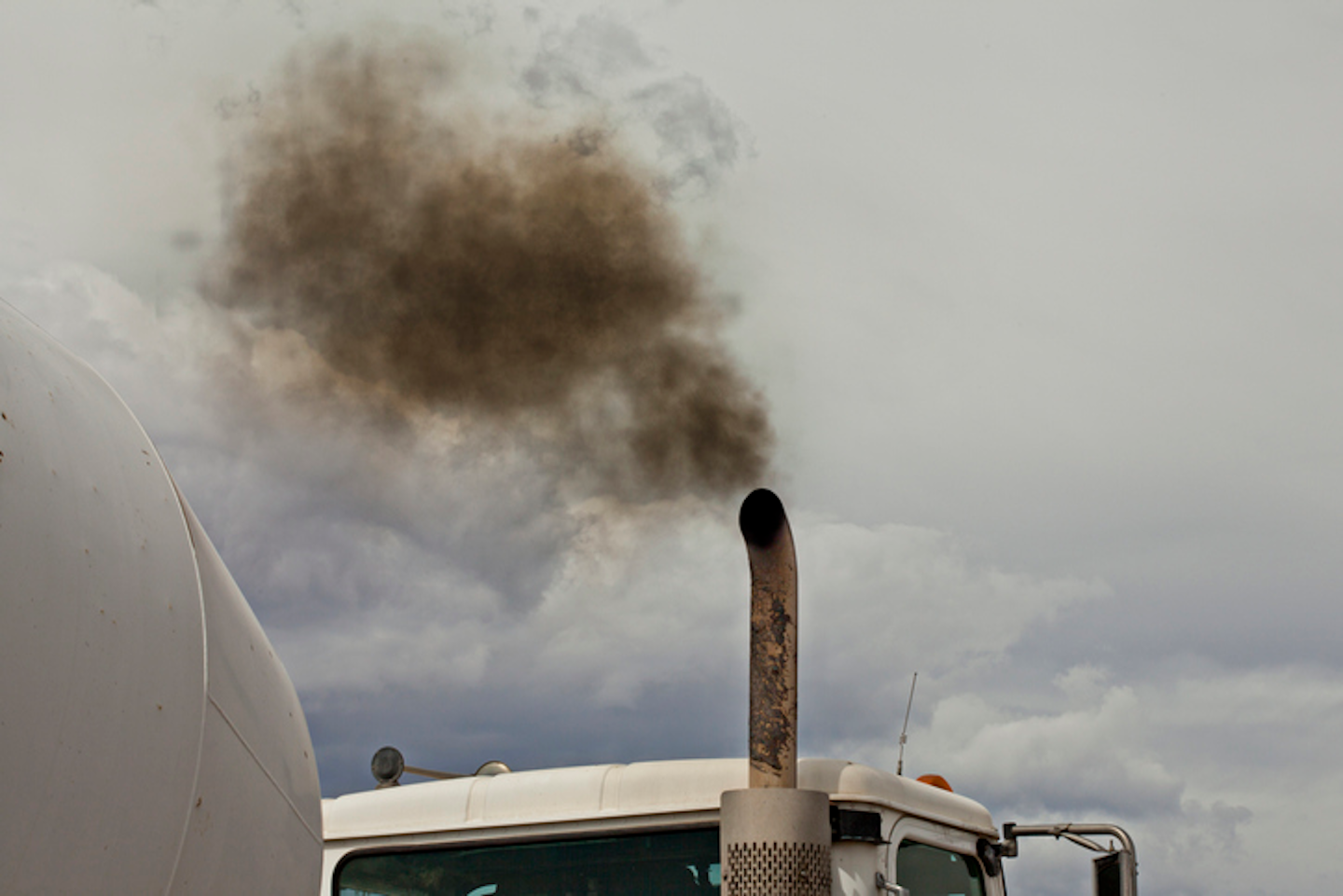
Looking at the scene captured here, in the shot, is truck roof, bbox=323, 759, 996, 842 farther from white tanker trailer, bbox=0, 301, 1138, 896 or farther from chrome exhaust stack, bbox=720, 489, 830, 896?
chrome exhaust stack, bbox=720, 489, 830, 896

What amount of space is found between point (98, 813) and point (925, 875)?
356 centimetres

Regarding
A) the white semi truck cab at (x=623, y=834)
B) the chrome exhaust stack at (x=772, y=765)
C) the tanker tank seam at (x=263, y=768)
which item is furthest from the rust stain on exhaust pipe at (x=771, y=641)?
the tanker tank seam at (x=263, y=768)

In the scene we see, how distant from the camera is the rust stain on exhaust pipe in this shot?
4574 mm

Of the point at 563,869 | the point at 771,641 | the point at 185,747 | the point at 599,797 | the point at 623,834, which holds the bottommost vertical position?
Result: the point at 185,747

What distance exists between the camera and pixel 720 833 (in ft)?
14.9

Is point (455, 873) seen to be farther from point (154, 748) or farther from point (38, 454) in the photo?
point (38, 454)

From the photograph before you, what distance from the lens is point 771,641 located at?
4.77 metres

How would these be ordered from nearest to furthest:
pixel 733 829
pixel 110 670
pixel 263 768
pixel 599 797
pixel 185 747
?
pixel 110 670 → pixel 185 747 → pixel 263 768 → pixel 733 829 → pixel 599 797

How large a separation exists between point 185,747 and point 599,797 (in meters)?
2.77

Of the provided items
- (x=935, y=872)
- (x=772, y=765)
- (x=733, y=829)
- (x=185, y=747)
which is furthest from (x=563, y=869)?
(x=185, y=747)

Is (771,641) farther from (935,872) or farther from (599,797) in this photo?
(935,872)

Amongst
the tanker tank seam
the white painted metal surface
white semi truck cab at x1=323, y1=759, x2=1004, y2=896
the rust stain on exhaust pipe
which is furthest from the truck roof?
the white painted metal surface

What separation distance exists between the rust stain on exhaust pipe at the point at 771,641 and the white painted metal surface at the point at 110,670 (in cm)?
211

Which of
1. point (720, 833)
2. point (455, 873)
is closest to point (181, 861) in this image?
point (720, 833)
